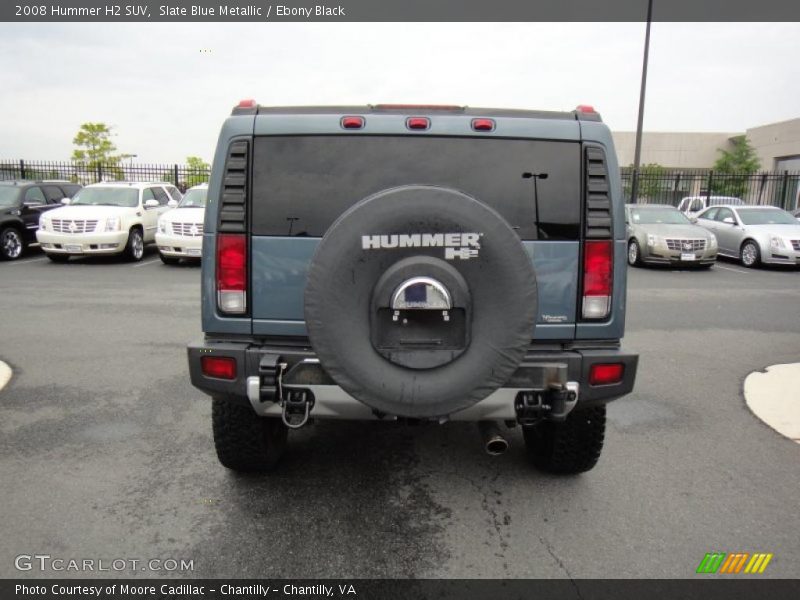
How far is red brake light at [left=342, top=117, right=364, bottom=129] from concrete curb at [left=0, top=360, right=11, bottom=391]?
169 inches

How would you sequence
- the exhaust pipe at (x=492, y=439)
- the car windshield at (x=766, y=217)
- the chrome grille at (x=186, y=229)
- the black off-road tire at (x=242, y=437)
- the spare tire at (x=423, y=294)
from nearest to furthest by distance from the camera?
the spare tire at (x=423, y=294) < the exhaust pipe at (x=492, y=439) < the black off-road tire at (x=242, y=437) < the chrome grille at (x=186, y=229) < the car windshield at (x=766, y=217)

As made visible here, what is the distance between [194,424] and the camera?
184 inches

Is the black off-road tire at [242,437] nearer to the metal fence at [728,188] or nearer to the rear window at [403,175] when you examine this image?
the rear window at [403,175]

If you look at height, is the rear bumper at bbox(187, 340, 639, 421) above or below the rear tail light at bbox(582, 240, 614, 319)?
below

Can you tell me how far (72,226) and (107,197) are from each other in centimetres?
176

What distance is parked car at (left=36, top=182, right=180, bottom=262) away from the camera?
13344 mm

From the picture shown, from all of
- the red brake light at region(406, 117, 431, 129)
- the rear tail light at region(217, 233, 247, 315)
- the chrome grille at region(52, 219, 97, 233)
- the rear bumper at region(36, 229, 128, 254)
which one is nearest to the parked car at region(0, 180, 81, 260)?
the rear bumper at region(36, 229, 128, 254)

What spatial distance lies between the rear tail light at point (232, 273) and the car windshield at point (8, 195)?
14.1 meters

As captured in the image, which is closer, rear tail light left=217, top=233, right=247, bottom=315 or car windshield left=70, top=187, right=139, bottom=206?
rear tail light left=217, top=233, right=247, bottom=315

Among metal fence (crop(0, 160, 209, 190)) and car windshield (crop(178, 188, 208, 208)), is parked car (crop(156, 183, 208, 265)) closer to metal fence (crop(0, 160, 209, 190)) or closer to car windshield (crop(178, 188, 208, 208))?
car windshield (crop(178, 188, 208, 208))

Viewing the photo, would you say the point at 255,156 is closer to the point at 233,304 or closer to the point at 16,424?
the point at 233,304

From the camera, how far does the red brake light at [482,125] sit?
315cm

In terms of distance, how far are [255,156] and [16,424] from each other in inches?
119

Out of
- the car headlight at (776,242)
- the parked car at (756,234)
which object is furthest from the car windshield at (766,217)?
the car headlight at (776,242)
